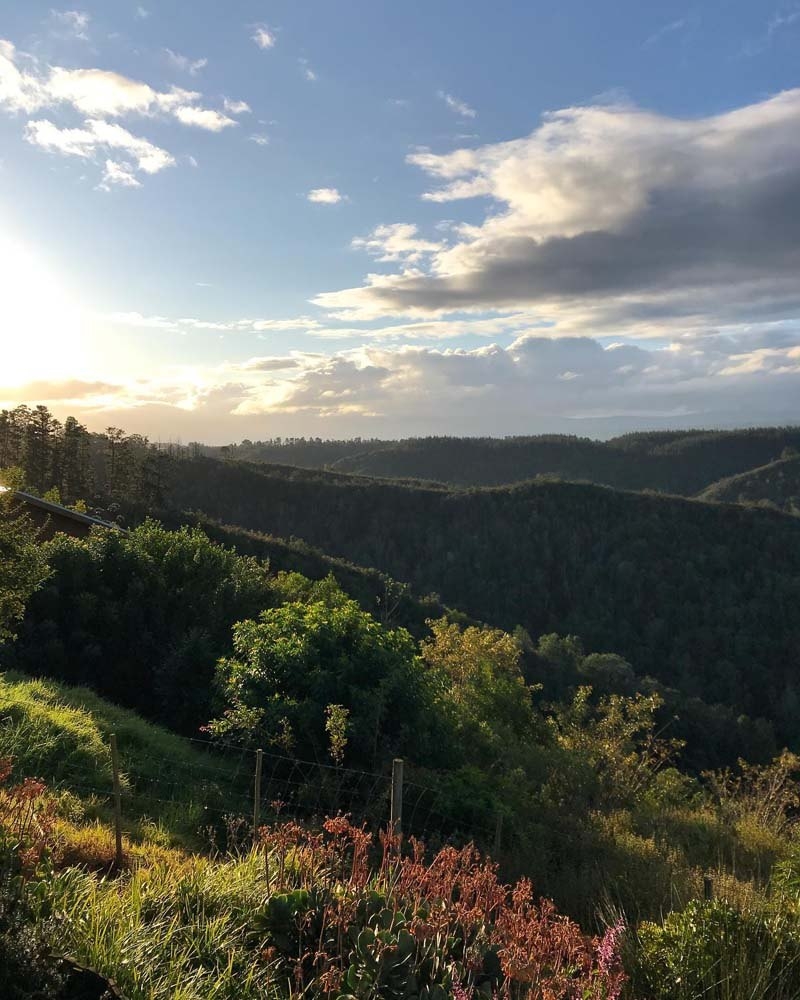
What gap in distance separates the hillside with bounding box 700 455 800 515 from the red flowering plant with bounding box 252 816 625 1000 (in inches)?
6785

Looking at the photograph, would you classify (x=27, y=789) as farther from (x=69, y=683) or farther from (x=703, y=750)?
(x=703, y=750)

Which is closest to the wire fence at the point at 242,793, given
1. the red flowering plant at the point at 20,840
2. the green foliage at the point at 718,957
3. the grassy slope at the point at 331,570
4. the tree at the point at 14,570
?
the red flowering plant at the point at 20,840

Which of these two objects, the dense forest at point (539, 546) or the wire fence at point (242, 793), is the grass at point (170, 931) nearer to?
the wire fence at point (242, 793)

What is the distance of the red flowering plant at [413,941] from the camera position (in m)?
3.70

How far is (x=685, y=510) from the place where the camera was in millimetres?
109000

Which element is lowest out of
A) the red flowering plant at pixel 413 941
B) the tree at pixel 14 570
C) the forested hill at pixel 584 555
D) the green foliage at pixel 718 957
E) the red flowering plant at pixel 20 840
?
the forested hill at pixel 584 555

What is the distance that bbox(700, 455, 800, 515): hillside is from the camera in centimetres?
16362

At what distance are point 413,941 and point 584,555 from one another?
4168 inches

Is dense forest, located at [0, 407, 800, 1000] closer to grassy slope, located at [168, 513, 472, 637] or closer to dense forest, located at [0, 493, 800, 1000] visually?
dense forest, located at [0, 493, 800, 1000]

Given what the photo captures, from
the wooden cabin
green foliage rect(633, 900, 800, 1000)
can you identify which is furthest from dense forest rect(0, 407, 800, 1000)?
the wooden cabin

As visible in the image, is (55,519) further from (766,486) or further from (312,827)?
(766,486)

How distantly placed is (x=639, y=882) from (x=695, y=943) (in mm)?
3747

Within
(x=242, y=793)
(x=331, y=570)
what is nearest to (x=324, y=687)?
(x=242, y=793)

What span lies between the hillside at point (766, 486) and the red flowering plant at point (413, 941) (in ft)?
565
